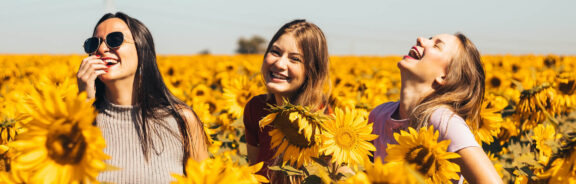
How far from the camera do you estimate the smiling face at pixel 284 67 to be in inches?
99.7

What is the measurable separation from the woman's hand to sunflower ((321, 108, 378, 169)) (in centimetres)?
91

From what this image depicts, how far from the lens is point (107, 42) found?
2.06 metres

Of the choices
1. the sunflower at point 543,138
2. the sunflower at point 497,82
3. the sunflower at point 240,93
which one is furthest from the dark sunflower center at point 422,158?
the sunflower at point 497,82

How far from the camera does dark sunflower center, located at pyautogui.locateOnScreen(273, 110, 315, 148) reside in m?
1.86

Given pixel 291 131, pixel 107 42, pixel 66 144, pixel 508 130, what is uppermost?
pixel 107 42

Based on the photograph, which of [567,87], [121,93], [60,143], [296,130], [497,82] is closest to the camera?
[60,143]

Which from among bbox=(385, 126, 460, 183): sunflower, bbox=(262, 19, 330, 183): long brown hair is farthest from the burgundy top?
bbox=(385, 126, 460, 183): sunflower

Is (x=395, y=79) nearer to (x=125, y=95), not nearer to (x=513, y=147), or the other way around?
(x=513, y=147)

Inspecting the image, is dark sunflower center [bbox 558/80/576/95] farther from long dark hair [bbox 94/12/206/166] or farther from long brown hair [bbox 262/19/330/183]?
long dark hair [bbox 94/12/206/166]

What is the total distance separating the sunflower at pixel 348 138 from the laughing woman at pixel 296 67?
2.12ft

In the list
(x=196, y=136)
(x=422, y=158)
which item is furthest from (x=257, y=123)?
(x=422, y=158)

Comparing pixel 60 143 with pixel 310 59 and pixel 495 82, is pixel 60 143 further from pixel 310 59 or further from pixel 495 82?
pixel 495 82

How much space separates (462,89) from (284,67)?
2.89 ft

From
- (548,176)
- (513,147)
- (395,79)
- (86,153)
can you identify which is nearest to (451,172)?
(548,176)
